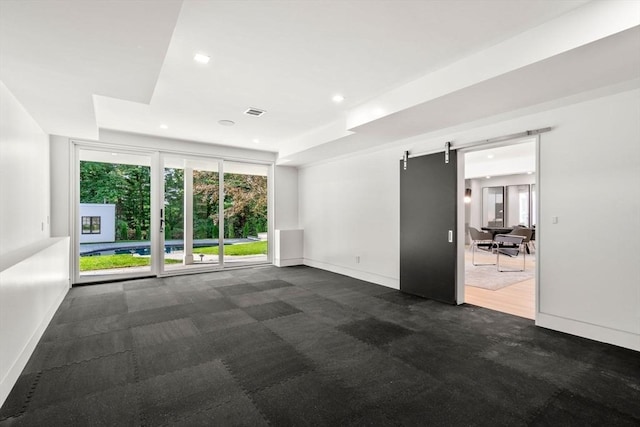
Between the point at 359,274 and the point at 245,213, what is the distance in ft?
10.7

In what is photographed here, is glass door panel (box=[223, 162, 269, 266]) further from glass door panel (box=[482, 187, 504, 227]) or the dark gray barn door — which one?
glass door panel (box=[482, 187, 504, 227])

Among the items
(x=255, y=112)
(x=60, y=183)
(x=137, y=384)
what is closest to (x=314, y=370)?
(x=137, y=384)

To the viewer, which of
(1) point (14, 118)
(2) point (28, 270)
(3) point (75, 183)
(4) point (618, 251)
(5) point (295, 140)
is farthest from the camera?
(5) point (295, 140)

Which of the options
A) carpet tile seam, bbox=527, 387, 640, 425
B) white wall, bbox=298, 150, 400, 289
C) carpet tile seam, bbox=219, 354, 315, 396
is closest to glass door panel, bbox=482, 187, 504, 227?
white wall, bbox=298, 150, 400, 289

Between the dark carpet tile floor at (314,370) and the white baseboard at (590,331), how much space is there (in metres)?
0.13

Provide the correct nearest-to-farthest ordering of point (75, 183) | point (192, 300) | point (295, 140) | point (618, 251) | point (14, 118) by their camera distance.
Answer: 1. point (618, 251)
2. point (14, 118)
3. point (192, 300)
4. point (75, 183)
5. point (295, 140)

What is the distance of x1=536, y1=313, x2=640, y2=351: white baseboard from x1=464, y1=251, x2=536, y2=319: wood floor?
365mm

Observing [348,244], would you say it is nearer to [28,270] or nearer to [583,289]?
[583,289]

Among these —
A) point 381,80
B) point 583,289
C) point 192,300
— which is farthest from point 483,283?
point 192,300

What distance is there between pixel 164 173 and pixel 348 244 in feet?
13.7

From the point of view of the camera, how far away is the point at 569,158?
3.48 m

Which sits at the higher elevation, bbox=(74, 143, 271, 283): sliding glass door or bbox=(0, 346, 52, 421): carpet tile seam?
bbox=(74, 143, 271, 283): sliding glass door

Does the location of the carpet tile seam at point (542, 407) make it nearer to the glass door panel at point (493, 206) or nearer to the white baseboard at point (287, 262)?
the white baseboard at point (287, 262)

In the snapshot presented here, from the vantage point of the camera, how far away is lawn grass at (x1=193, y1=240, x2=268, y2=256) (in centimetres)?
711
